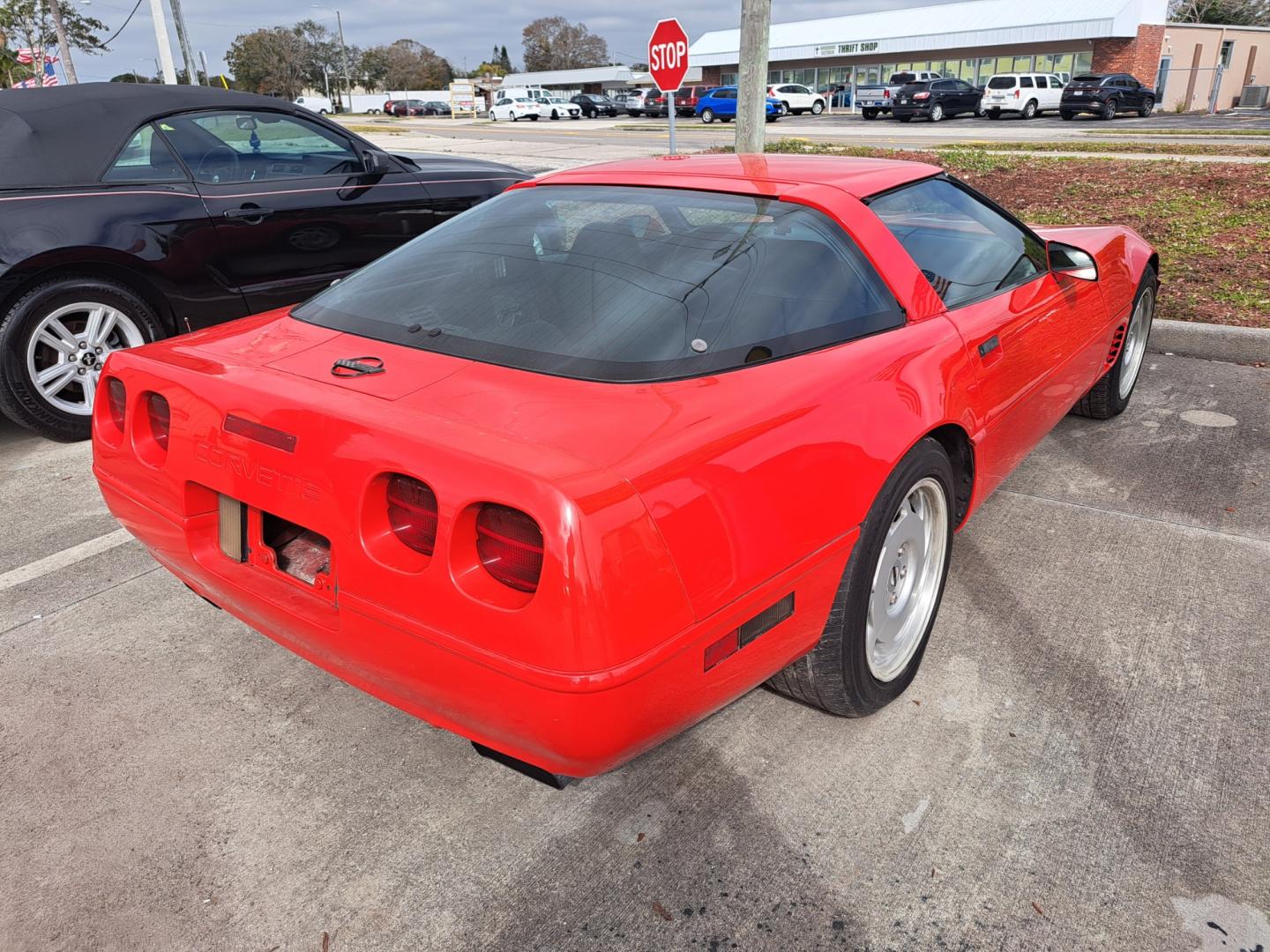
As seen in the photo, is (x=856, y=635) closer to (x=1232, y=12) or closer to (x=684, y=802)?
(x=684, y=802)

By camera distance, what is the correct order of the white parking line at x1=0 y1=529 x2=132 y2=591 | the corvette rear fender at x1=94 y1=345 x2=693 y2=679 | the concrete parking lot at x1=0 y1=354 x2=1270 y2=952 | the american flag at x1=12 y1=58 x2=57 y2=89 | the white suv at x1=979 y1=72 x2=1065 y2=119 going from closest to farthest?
the corvette rear fender at x1=94 y1=345 x2=693 y2=679 < the concrete parking lot at x1=0 y1=354 x2=1270 y2=952 < the white parking line at x1=0 y1=529 x2=132 y2=591 < the american flag at x1=12 y1=58 x2=57 y2=89 < the white suv at x1=979 y1=72 x2=1065 y2=119

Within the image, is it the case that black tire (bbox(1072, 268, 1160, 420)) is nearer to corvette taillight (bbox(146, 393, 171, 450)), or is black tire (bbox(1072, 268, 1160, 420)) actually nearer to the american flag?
corvette taillight (bbox(146, 393, 171, 450))

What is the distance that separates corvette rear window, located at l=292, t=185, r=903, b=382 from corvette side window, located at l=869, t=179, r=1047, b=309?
363mm

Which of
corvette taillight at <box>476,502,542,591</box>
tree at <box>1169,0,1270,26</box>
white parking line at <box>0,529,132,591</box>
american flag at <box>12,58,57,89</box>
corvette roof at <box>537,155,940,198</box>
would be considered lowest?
white parking line at <box>0,529,132,591</box>

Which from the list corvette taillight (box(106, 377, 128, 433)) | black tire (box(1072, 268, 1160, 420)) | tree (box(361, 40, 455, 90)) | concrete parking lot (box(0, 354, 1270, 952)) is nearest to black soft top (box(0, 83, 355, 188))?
concrete parking lot (box(0, 354, 1270, 952))

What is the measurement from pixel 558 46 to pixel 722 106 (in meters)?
77.7

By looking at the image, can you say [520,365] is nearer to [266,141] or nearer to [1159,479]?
[1159,479]

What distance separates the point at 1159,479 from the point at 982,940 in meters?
2.90

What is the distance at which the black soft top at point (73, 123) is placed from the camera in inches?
181

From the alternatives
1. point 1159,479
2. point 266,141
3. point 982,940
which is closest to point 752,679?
point 982,940

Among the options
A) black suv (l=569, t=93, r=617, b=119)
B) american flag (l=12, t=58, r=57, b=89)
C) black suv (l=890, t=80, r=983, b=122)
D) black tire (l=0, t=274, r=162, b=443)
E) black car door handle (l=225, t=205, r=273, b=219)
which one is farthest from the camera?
black suv (l=569, t=93, r=617, b=119)

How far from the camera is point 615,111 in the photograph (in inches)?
2110

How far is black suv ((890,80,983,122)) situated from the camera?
116 ft

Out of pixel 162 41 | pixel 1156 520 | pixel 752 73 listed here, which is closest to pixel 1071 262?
pixel 1156 520
